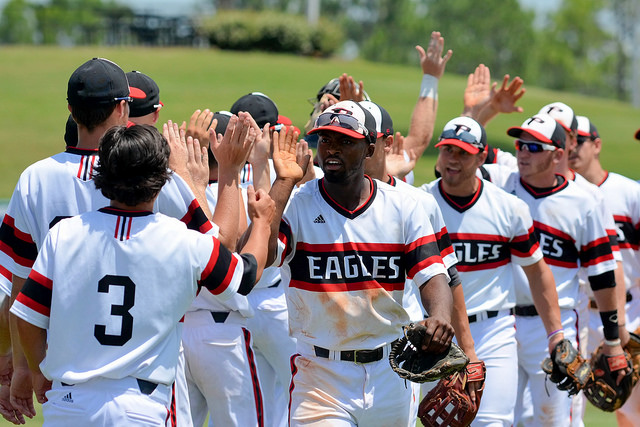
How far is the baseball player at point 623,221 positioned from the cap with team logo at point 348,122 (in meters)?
3.90

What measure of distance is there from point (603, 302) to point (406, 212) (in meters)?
2.77

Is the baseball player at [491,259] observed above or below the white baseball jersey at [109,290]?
below

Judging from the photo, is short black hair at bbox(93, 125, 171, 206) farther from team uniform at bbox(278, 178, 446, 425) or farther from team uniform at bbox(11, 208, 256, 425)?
team uniform at bbox(278, 178, 446, 425)

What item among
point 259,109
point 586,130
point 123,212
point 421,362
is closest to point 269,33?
point 586,130

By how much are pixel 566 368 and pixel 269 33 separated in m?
39.5

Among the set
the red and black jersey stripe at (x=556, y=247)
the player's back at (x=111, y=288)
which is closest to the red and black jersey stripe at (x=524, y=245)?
the red and black jersey stripe at (x=556, y=247)

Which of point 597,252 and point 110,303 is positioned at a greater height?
point 110,303

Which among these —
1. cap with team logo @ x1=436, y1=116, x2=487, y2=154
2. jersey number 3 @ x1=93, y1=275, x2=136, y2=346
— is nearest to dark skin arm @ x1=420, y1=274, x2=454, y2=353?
jersey number 3 @ x1=93, y1=275, x2=136, y2=346

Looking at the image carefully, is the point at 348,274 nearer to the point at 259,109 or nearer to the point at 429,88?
the point at 259,109

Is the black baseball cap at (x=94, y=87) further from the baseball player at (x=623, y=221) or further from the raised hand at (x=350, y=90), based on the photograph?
the baseball player at (x=623, y=221)

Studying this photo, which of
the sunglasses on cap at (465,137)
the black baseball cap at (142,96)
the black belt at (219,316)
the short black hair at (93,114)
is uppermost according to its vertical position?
the short black hair at (93,114)

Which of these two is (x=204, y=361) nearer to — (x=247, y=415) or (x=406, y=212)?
(x=247, y=415)

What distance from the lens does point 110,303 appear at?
384cm

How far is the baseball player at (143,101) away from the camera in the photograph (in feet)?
18.4
